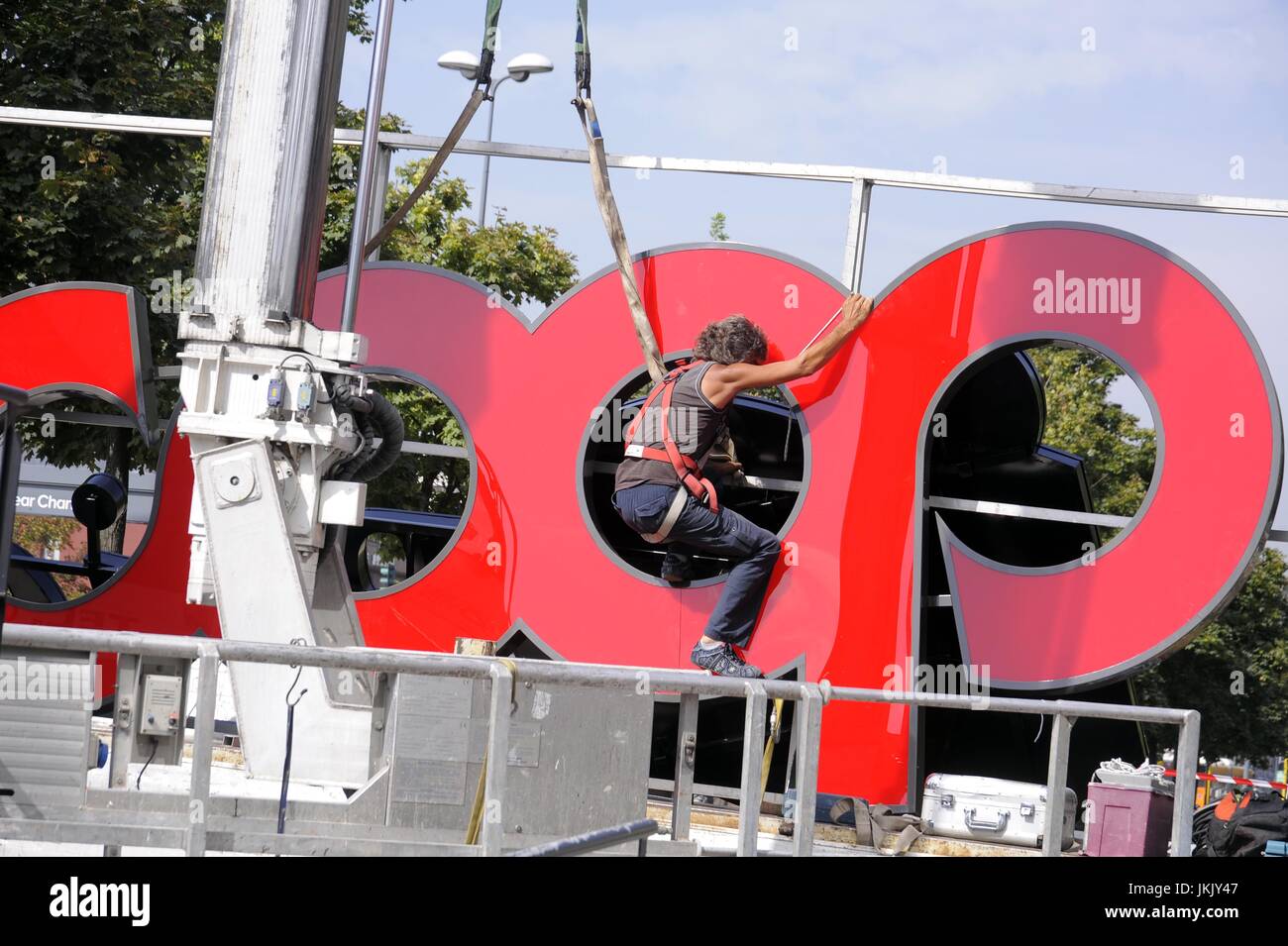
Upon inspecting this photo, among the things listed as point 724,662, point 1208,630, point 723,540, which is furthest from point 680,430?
point 1208,630

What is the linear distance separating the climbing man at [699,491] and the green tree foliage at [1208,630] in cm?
2940

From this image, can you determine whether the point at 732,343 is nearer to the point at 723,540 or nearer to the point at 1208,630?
the point at 723,540

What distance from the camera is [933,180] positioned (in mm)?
9531

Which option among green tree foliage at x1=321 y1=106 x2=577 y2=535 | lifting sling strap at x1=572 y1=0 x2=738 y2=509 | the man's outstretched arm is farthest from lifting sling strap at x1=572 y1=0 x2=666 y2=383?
green tree foliage at x1=321 y1=106 x2=577 y2=535

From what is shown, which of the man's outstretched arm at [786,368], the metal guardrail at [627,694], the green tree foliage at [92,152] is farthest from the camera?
the green tree foliage at [92,152]

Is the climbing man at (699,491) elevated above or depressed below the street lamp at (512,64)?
below

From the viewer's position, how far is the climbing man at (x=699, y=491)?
7859 mm

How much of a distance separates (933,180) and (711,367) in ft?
8.33

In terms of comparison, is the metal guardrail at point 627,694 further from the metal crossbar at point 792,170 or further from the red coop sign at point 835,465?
the metal crossbar at point 792,170

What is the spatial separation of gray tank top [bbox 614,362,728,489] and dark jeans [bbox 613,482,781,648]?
0.22 ft

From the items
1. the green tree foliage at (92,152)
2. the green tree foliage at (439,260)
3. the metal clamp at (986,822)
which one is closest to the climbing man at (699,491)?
the metal clamp at (986,822)
